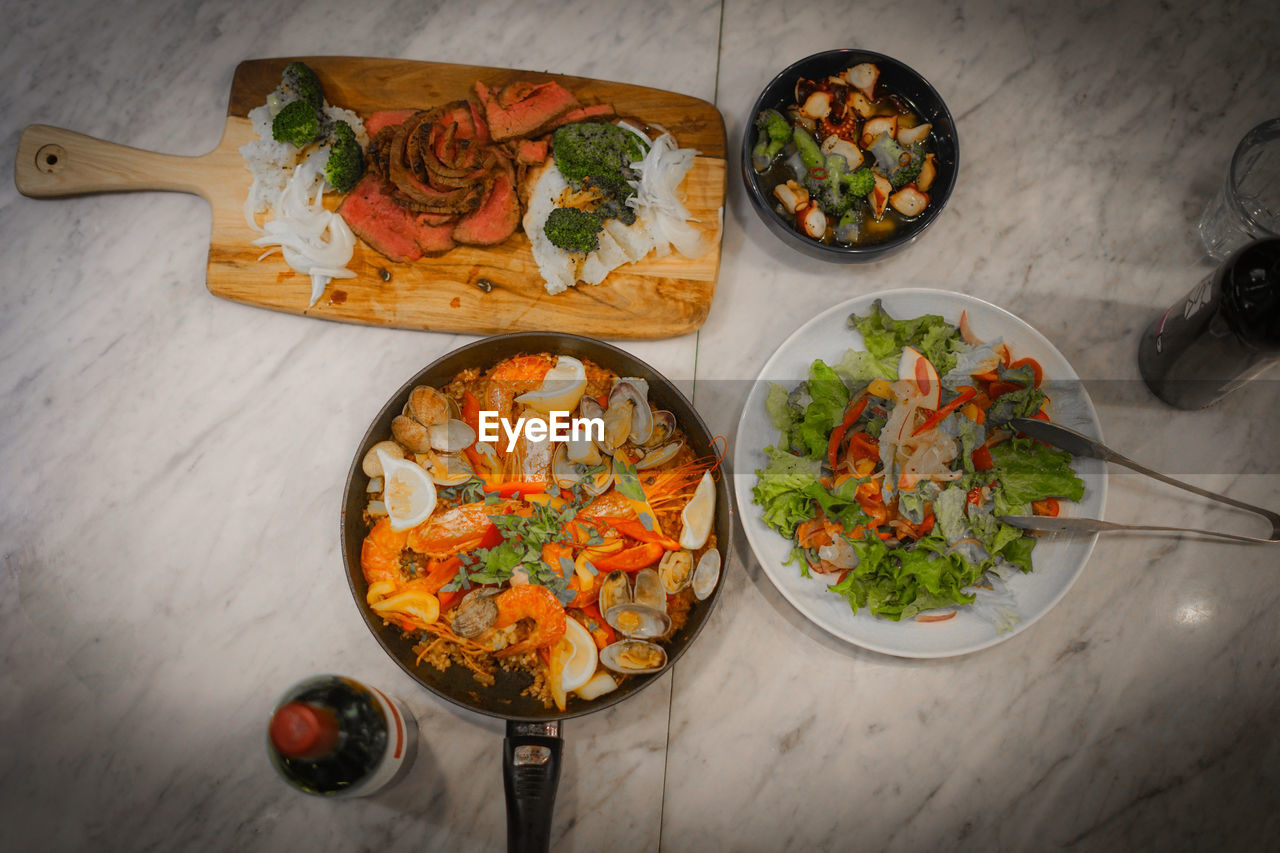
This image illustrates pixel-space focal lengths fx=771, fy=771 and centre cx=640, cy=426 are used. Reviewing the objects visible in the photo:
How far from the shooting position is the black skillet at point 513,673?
1.48 meters

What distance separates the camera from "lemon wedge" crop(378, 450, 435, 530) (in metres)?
1.57

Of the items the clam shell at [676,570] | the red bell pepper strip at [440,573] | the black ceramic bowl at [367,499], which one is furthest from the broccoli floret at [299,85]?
the clam shell at [676,570]

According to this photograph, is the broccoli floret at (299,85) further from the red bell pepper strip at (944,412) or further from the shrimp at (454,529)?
the red bell pepper strip at (944,412)

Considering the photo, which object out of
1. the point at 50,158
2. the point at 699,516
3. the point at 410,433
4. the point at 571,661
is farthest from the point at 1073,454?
the point at 50,158

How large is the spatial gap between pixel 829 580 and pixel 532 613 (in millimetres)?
635

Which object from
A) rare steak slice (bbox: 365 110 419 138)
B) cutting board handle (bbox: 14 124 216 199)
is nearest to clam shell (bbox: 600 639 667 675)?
rare steak slice (bbox: 365 110 419 138)

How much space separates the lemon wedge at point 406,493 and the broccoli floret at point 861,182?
1.11m

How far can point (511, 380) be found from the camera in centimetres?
165

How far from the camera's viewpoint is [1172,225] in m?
1.90

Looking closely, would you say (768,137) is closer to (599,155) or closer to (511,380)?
(599,155)

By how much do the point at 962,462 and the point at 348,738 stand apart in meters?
1.33

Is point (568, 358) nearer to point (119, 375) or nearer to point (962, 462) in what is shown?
point (962, 462)

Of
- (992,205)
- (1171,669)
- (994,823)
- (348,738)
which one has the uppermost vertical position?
(992,205)

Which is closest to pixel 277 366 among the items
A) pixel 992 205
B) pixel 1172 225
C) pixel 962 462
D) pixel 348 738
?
pixel 348 738
